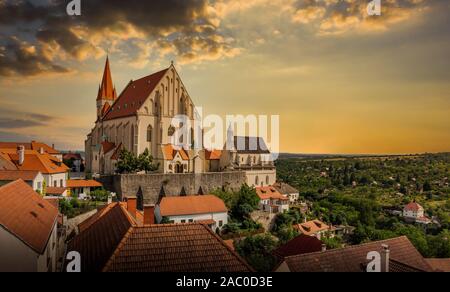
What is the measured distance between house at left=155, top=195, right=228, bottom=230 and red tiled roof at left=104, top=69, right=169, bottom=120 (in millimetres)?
9518

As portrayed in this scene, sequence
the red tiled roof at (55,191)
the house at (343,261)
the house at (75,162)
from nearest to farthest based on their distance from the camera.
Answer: the house at (343,261), the red tiled roof at (55,191), the house at (75,162)

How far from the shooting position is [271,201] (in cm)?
2541

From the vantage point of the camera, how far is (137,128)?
973 inches

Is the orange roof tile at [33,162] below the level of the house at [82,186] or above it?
above

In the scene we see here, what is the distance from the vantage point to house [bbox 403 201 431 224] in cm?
3257

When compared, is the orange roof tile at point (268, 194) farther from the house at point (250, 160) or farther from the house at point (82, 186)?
the house at point (82, 186)

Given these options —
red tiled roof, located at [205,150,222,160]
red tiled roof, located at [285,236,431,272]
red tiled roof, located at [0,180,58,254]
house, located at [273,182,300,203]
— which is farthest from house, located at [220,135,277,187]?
red tiled roof, located at [285,236,431,272]

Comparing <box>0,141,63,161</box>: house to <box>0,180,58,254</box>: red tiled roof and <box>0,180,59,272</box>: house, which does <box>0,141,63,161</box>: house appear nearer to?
<box>0,180,58,254</box>: red tiled roof

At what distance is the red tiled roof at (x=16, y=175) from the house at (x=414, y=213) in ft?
103

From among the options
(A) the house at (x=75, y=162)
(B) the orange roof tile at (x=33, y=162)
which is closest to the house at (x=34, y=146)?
(B) the orange roof tile at (x=33, y=162)

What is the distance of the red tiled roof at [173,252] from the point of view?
4.48m

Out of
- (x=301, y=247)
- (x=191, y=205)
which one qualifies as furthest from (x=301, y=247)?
(x=191, y=205)

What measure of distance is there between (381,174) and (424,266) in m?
39.0

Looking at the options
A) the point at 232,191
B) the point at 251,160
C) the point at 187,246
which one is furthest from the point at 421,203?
the point at 187,246
